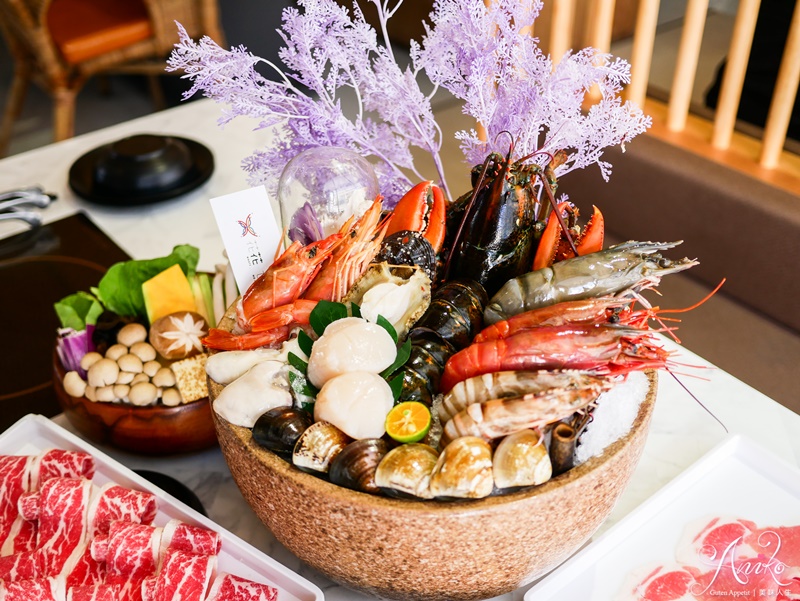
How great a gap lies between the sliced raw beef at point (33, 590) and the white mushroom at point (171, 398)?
0.27 meters

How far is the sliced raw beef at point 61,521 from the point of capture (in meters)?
0.92

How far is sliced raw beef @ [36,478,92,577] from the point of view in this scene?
36.1 inches

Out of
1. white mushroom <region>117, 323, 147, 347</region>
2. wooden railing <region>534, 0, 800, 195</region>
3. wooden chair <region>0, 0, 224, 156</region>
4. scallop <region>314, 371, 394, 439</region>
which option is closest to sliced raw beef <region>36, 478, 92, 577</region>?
white mushroom <region>117, 323, 147, 347</region>

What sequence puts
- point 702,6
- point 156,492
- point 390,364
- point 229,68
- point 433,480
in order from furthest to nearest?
point 702,6 < point 229,68 < point 156,492 < point 390,364 < point 433,480

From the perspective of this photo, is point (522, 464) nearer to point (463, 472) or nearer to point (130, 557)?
point (463, 472)

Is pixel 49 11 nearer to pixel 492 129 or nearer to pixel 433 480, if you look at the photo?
pixel 492 129

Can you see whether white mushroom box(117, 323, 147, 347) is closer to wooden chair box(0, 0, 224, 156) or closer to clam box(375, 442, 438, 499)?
clam box(375, 442, 438, 499)

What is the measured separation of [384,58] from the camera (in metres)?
1.13

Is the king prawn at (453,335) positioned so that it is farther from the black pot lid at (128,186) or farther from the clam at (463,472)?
the black pot lid at (128,186)

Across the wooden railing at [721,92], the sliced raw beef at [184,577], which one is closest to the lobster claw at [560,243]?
the sliced raw beef at [184,577]

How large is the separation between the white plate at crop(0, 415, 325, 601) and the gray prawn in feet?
1.29

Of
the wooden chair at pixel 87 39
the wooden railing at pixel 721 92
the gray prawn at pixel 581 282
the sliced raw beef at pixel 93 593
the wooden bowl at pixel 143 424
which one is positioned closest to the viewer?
the sliced raw beef at pixel 93 593

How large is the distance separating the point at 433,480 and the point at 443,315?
0.85 ft

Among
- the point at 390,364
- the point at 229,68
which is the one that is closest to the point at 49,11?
the point at 229,68
